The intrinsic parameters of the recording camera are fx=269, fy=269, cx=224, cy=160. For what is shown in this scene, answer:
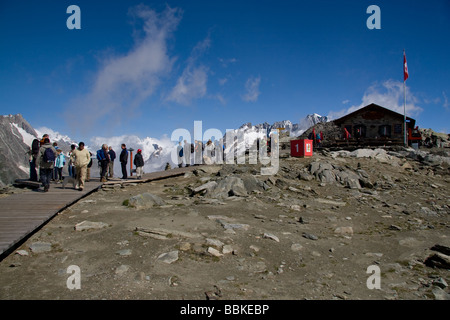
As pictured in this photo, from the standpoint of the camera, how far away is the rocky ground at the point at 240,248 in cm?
482

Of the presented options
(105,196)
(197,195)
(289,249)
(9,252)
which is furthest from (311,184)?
(9,252)

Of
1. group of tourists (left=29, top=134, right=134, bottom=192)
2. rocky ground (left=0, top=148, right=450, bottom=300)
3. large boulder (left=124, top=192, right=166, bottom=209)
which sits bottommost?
rocky ground (left=0, top=148, right=450, bottom=300)

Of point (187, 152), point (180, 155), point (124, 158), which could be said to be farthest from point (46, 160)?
point (187, 152)

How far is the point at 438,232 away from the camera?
8.86m

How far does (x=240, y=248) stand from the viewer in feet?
21.7

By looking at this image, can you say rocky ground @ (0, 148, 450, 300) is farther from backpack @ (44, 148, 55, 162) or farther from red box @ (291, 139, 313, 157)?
red box @ (291, 139, 313, 157)

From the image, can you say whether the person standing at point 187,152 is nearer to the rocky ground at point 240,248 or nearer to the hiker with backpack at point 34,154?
the rocky ground at point 240,248

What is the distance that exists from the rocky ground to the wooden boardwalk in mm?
249

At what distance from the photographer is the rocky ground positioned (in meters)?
4.82

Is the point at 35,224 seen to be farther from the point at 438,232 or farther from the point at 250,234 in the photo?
the point at 438,232

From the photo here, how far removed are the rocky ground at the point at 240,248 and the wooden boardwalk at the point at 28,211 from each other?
249 mm

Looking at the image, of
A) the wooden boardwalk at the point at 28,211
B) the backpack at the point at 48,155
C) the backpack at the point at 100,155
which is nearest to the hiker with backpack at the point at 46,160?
the backpack at the point at 48,155

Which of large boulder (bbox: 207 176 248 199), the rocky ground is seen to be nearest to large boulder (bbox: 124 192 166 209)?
the rocky ground

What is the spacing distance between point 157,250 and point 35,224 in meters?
3.93
